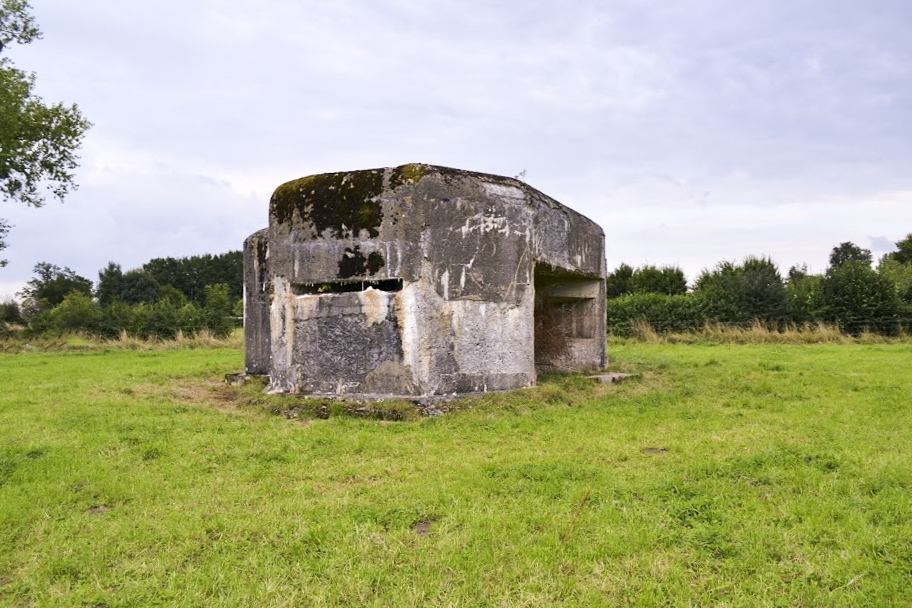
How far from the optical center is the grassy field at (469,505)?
302cm

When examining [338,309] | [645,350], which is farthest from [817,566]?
[645,350]

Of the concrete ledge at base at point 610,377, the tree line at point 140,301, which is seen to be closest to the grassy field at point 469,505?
the concrete ledge at base at point 610,377

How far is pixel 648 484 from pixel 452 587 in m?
1.83

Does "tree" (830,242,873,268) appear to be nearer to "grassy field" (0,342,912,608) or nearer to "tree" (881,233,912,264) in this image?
"tree" (881,233,912,264)

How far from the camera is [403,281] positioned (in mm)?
7246

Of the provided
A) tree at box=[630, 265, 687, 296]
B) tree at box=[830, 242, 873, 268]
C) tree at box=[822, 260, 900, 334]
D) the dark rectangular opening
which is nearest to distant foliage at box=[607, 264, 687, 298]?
tree at box=[630, 265, 687, 296]

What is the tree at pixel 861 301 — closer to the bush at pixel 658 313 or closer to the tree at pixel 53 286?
the bush at pixel 658 313

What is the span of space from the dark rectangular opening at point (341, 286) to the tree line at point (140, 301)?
15190 mm

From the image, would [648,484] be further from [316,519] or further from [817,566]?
[316,519]

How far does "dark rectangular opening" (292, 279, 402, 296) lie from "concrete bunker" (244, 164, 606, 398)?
1 centimetres

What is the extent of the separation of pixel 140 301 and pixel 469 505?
47.6 meters

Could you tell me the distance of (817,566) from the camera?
3.12 meters

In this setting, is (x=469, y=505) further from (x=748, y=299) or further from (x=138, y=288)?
(x=138, y=288)

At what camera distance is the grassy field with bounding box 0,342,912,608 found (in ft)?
9.91
